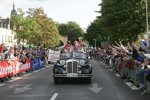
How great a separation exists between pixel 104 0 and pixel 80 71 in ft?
147

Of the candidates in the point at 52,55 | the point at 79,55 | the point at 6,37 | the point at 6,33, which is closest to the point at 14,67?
the point at 79,55

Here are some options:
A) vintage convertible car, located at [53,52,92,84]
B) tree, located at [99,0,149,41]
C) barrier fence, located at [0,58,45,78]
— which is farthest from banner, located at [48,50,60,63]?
vintage convertible car, located at [53,52,92,84]

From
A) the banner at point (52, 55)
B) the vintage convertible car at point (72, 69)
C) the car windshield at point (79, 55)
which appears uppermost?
the banner at point (52, 55)

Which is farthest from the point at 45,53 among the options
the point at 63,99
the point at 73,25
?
the point at 73,25

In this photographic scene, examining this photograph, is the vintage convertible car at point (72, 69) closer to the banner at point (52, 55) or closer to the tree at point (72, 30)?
the banner at point (52, 55)

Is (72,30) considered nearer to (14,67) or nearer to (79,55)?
(14,67)

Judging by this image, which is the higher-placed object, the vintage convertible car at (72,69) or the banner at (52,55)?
the banner at (52,55)

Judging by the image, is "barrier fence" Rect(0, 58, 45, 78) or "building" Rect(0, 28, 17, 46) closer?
"barrier fence" Rect(0, 58, 45, 78)

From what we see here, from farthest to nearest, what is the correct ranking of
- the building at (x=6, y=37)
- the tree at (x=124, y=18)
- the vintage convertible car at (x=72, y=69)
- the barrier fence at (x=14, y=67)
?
the building at (x=6, y=37)
the tree at (x=124, y=18)
the barrier fence at (x=14, y=67)
the vintage convertible car at (x=72, y=69)

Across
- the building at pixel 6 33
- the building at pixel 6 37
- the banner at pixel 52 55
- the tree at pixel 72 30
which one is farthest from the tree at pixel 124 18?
the tree at pixel 72 30

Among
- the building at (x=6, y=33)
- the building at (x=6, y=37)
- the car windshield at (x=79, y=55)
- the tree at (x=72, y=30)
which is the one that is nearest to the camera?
the car windshield at (x=79, y=55)

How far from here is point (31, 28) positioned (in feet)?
302

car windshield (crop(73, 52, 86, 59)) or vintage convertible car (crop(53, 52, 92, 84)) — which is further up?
car windshield (crop(73, 52, 86, 59))

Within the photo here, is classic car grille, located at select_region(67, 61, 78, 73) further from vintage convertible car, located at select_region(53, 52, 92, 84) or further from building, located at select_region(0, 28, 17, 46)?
building, located at select_region(0, 28, 17, 46)
